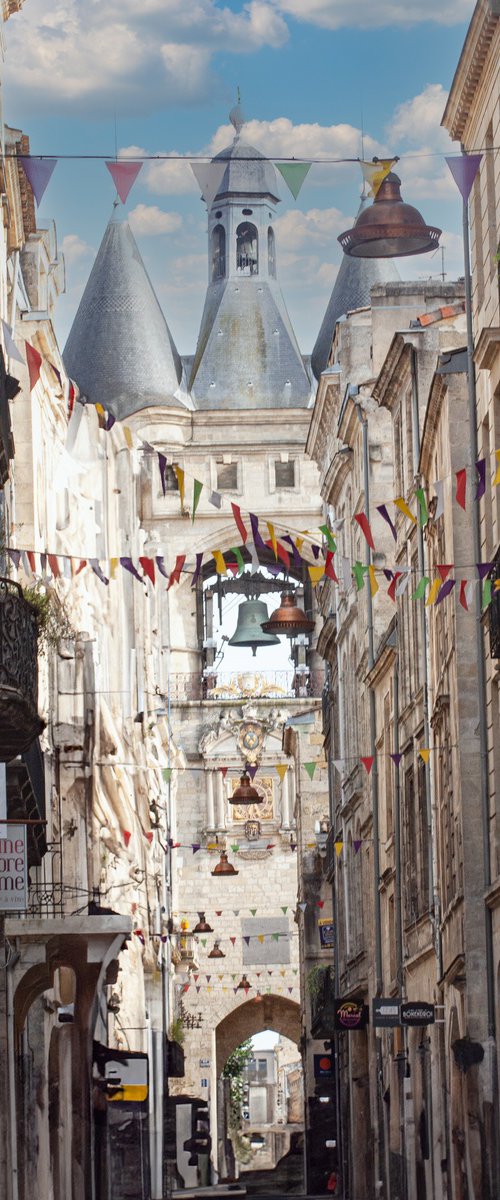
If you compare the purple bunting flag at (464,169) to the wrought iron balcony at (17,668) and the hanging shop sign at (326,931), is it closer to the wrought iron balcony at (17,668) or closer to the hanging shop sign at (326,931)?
the wrought iron balcony at (17,668)

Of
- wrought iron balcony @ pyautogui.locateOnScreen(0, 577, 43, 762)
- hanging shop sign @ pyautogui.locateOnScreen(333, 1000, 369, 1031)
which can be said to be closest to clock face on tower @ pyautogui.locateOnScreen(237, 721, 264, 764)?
hanging shop sign @ pyautogui.locateOnScreen(333, 1000, 369, 1031)

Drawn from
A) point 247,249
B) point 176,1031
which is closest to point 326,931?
point 176,1031

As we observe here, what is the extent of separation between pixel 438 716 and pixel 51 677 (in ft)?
27.6

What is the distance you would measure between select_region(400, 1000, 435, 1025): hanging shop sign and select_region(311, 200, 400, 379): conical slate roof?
50.3 m

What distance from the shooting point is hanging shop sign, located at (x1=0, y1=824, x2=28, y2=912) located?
2278cm

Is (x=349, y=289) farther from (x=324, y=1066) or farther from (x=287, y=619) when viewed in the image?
(x=287, y=619)

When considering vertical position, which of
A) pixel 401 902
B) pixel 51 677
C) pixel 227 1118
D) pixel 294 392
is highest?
pixel 294 392

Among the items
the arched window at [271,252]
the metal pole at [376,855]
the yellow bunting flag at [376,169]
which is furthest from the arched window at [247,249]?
the yellow bunting flag at [376,169]

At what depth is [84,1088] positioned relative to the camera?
108 ft

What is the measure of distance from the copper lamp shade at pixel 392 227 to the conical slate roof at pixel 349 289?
53330 millimetres

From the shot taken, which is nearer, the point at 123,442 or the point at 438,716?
the point at 438,716

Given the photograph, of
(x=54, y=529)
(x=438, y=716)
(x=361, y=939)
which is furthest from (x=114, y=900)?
(x=438, y=716)

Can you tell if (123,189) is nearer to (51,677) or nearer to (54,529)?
(51,677)

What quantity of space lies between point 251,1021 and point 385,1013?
4914cm
